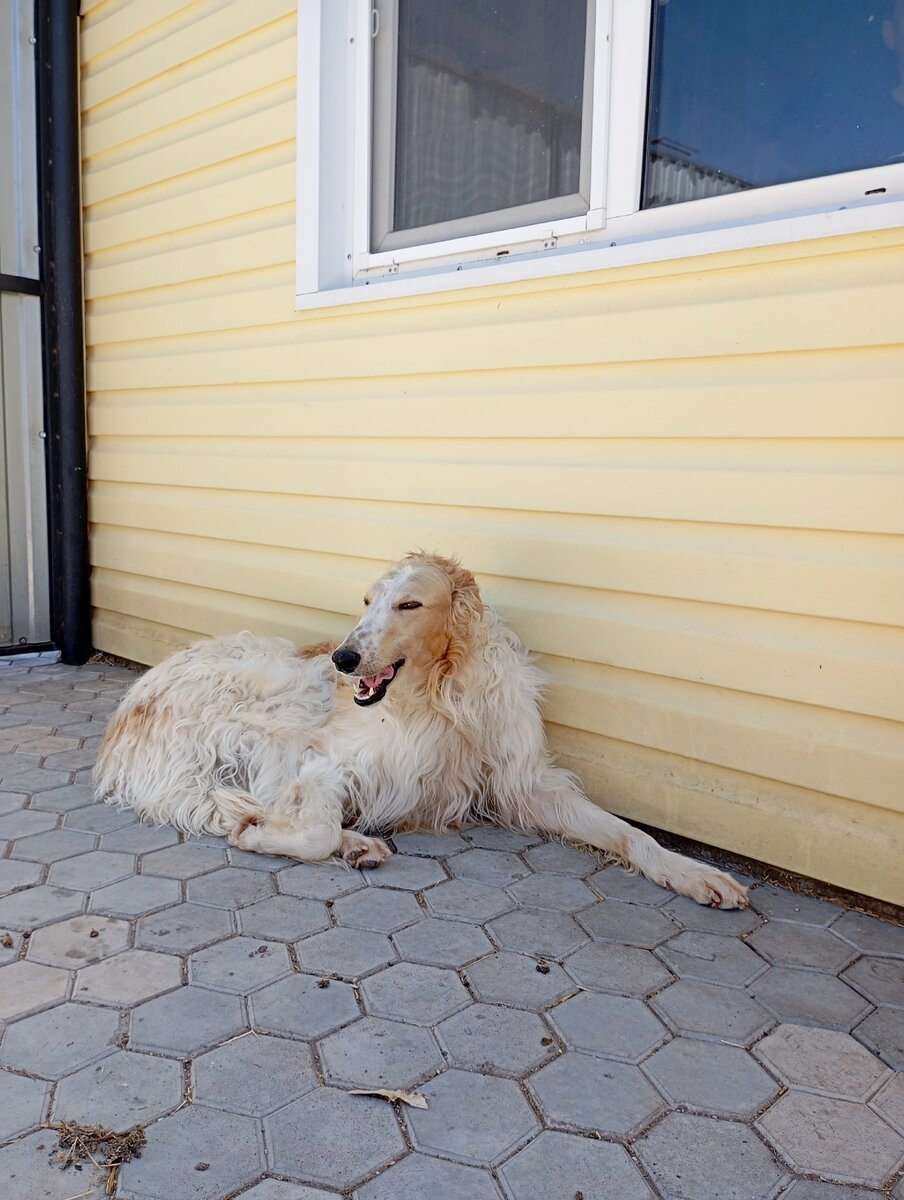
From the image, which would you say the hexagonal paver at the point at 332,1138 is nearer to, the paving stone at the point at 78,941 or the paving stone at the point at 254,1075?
the paving stone at the point at 254,1075

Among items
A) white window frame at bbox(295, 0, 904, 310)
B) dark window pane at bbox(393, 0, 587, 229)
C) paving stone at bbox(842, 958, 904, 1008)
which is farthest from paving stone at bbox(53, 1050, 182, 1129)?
dark window pane at bbox(393, 0, 587, 229)

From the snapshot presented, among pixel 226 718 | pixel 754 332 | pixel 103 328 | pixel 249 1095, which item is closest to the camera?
pixel 249 1095

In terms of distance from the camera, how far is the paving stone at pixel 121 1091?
69.0 inches

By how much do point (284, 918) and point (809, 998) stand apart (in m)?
1.34

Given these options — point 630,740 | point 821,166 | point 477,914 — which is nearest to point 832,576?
point 630,740

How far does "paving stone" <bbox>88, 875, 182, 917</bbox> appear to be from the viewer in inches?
102

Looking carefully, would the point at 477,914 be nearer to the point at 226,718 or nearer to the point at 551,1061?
the point at 551,1061

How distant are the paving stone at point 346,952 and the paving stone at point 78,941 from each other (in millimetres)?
474

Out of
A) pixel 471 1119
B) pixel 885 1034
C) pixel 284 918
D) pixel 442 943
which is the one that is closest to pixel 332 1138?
pixel 471 1119

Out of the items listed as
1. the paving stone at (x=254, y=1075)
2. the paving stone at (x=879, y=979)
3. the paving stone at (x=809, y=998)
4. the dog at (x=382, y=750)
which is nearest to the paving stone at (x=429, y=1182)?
the paving stone at (x=254, y=1075)

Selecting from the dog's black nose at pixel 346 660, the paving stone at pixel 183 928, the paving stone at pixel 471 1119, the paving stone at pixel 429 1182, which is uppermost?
the dog's black nose at pixel 346 660

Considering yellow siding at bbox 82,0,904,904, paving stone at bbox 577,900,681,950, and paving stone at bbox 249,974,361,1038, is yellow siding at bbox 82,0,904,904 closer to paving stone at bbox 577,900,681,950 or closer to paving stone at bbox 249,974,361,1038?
paving stone at bbox 577,900,681,950

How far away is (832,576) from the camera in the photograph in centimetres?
266

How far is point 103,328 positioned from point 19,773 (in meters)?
2.96
